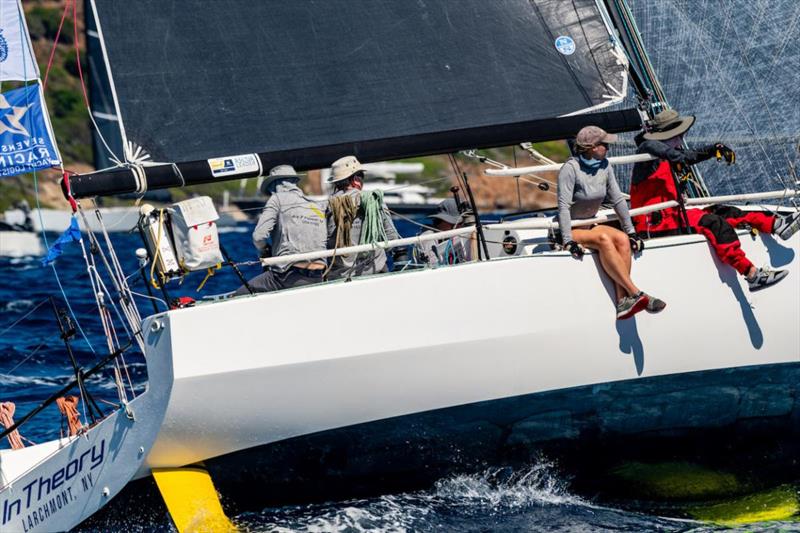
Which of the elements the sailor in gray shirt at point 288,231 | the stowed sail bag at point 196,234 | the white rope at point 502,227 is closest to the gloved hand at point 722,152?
the white rope at point 502,227

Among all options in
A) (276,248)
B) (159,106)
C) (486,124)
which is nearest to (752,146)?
(486,124)

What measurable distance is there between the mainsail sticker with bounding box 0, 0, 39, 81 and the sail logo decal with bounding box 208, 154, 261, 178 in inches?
44.8

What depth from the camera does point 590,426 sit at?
668cm

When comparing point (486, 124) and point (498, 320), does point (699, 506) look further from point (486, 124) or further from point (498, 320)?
point (486, 124)

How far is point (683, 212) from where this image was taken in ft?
22.4

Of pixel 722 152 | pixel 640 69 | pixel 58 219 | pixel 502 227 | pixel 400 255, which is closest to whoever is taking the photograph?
pixel 722 152

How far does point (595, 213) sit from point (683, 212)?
0.49 meters

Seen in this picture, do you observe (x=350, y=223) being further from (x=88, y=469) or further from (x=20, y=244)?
(x=20, y=244)

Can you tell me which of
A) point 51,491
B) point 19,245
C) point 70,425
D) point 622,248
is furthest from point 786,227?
point 19,245

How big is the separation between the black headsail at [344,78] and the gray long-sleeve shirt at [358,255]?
1.12 feet

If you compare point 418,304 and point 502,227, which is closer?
point 418,304

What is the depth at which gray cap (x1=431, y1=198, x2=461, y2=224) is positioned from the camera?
7680 mm

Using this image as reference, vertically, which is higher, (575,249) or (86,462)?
(575,249)

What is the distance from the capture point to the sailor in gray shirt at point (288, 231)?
6.61 metres
